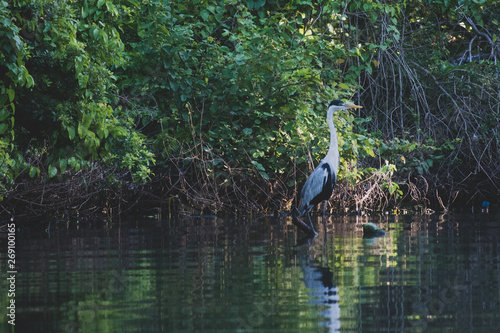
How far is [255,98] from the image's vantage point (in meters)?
12.8

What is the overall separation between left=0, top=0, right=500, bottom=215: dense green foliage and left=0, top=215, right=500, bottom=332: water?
1583 mm

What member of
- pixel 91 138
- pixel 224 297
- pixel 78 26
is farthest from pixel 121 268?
pixel 78 26

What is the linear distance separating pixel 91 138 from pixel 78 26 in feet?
4.07

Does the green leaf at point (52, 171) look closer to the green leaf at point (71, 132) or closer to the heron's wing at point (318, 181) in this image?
the green leaf at point (71, 132)

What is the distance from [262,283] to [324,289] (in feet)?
1.52

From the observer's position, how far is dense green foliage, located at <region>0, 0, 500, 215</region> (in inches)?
354

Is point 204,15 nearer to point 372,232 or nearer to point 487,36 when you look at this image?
point 372,232

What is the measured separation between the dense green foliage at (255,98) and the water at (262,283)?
1.58 m

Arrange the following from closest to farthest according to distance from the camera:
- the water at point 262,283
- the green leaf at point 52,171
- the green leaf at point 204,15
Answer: the water at point 262,283 < the green leaf at point 52,171 < the green leaf at point 204,15

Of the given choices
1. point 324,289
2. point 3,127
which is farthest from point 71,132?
point 324,289

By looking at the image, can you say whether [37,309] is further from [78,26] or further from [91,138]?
[78,26]

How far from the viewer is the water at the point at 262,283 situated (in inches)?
159

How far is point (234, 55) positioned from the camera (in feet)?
41.2

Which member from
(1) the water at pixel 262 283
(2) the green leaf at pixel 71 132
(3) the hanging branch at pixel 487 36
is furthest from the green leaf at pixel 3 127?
(3) the hanging branch at pixel 487 36
